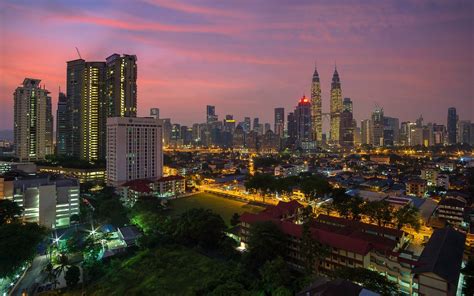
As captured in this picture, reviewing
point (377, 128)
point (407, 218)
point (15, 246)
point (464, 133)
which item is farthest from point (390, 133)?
point (15, 246)

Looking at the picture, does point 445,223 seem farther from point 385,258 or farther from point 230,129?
point 230,129

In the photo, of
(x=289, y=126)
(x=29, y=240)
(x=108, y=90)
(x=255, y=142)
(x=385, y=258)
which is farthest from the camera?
(x=289, y=126)

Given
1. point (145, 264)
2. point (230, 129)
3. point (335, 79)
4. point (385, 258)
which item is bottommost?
point (145, 264)

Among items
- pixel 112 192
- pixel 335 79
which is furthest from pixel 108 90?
pixel 335 79

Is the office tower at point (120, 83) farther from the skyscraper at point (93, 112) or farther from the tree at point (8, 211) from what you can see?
the tree at point (8, 211)

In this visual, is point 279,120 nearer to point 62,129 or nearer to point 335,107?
point 335,107

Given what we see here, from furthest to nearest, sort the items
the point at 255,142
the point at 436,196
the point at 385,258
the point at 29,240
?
1. the point at 255,142
2. the point at 436,196
3. the point at 29,240
4. the point at 385,258
